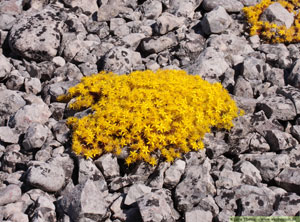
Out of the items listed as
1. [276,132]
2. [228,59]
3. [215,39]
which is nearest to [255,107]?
[276,132]

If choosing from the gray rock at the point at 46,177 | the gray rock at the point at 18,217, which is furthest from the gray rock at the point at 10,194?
the gray rock at the point at 18,217

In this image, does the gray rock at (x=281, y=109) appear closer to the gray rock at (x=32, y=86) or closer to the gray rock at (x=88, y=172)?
the gray rock at (x=88, y=172)

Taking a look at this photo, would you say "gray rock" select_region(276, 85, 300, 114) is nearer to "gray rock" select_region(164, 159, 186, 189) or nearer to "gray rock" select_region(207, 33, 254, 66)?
"gray rock" select_region(207, 33, 254, 66)

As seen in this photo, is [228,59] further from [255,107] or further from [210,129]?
[210,129]

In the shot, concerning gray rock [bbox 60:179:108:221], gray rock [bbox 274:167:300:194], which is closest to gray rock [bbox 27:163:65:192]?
gray rock [bbox 60:179:108:221]

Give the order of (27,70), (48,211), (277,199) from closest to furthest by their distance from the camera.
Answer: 1. (48,211)
2. (277,199)
3. (27,70)

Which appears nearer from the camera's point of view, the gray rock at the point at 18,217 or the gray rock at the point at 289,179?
the gray rock at the point at 18,217
